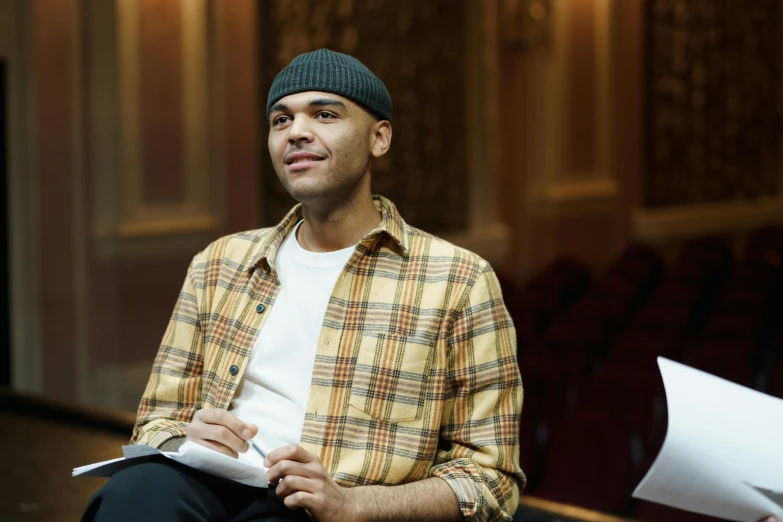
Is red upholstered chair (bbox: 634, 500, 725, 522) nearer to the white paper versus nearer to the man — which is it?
the man

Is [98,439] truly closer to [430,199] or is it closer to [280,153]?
[280,153]

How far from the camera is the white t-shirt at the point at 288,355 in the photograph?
4.80 feet

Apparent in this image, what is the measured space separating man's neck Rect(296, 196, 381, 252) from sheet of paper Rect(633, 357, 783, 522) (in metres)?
0.46

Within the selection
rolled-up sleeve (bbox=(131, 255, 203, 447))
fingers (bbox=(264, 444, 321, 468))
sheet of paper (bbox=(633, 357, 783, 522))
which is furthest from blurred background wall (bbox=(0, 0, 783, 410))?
sheet of paper (bbox=(633, 357, 783, 522))

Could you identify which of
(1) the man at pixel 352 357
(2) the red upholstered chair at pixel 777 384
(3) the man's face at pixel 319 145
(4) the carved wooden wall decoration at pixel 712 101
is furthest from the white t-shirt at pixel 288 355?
(4) the carved wooden wall decoration at pixel 712 101

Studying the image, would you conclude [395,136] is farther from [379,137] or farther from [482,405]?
[482,405]

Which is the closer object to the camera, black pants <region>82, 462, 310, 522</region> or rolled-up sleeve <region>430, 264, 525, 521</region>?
black pants <region>82, 462, 310, 522</region>

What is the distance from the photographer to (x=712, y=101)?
25.7ft

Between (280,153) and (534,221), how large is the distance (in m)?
4.85

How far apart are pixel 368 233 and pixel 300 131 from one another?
165mm

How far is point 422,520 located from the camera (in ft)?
4.65

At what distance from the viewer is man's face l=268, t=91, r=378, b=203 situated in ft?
4.79

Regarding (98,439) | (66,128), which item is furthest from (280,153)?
(66,128)

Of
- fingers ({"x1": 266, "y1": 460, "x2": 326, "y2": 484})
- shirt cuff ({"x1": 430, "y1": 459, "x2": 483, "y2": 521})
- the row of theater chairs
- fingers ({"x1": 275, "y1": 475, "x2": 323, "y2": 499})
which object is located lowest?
the row of theater chairs
